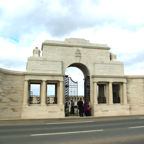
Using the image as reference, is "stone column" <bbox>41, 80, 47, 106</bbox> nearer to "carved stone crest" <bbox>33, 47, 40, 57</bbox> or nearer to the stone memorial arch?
the stone memorial arch

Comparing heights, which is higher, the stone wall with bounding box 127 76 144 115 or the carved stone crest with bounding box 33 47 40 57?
the carved stone crest with bounding box 33 47 40 57

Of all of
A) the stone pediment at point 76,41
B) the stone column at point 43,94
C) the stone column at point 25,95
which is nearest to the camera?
the stone column at point 25,95

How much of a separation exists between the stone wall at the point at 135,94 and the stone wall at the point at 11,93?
13.2m

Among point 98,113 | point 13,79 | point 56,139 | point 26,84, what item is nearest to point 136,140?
point 56,139

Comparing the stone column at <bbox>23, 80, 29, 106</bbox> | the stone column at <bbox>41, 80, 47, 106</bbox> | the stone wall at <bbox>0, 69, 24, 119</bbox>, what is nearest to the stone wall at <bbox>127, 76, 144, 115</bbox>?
the stone column at <bbox>41, 80, 47, 106</bbox>

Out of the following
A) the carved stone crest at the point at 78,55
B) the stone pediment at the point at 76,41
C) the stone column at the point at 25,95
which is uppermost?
the stone pediment at the point at 76,41

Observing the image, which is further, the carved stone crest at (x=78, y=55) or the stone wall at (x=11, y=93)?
the carved stone crest at (x=78, y=55)

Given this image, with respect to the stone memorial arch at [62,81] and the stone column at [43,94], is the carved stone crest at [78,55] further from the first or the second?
the stone column at [43,94]

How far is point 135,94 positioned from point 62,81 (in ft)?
32.2

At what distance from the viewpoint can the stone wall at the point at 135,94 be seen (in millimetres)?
21328

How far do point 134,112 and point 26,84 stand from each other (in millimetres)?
13705

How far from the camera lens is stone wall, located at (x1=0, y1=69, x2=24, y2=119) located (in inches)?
671

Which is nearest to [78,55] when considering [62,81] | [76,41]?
[76,41]

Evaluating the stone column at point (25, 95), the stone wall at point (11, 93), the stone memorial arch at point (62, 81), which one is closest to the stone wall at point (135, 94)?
the stone memorial arch at point (62, 81)
